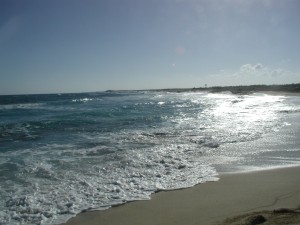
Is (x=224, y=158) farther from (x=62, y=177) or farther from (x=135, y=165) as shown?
(x=62, y=177)

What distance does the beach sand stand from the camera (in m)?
4.89

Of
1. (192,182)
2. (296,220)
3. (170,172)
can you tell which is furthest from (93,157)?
(296,220)

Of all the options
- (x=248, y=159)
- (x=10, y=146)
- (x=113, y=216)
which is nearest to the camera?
(x=113, y=216)

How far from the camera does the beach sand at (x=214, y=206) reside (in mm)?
4895

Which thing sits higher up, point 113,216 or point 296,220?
point 296,220

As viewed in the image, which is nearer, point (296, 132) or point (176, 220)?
point (176, 220)

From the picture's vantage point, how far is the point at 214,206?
555cm

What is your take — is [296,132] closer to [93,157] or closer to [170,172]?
[170,172]

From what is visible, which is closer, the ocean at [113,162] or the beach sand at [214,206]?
the beach sand at [214,206]

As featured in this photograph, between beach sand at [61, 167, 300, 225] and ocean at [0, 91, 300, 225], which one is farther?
ocean at [0, 91, 300, 225]

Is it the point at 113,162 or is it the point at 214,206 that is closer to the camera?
the point at 214,206

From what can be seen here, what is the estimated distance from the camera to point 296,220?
4250 mm

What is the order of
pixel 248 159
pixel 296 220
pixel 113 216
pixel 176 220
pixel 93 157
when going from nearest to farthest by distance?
pixel 296 220 → pixel 176 220 → pixel 113 216 → pixel 248 159 → pixel 93 157

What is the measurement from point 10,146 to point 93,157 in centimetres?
452
